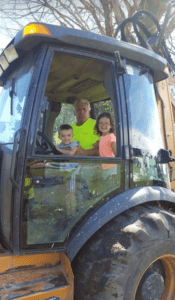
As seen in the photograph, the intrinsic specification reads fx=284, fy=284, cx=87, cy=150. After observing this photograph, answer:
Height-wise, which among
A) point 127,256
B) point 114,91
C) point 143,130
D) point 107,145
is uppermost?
point 114,91

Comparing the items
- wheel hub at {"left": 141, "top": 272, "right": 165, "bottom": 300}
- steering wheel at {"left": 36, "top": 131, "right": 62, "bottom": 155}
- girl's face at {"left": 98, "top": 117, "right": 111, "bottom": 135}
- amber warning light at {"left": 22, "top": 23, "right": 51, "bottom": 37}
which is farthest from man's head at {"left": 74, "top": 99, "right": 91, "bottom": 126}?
wheel hub at {"left": 141, "top": 272, "right": 165, "bottom": 300}

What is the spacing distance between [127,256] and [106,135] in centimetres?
103

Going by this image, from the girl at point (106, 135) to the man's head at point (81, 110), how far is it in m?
0.45

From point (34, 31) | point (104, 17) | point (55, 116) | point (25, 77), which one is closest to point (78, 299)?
point (25, 77)

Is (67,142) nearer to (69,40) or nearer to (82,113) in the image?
(82,113)

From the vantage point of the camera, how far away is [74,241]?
6.51 ft

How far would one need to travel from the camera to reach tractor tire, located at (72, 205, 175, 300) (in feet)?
6.18

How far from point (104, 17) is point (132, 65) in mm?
7754

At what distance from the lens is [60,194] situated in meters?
2.01

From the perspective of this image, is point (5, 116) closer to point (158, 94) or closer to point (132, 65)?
point (132, 65)

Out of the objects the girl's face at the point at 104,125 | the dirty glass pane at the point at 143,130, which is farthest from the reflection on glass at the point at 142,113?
the girl's face at the point at 104,125

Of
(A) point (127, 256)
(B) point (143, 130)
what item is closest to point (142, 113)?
(B) point (143, 130)

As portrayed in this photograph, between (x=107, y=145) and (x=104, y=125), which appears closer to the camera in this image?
(x=107, y=145)

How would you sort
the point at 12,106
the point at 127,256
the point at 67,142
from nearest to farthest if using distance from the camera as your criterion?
the point at 127,256 < the point at 12,106 < the point at 67,142
